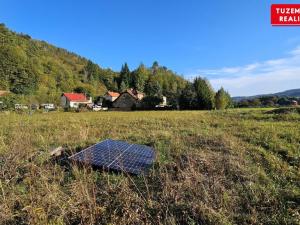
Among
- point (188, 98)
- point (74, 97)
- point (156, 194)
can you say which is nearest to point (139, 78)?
point (74, 97)

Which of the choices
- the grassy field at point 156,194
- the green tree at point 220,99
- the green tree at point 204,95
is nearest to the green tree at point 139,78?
the green tree at point 204,95

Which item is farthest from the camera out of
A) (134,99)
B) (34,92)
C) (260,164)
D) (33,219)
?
(34,92)

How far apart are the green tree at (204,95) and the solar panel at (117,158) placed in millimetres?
41356

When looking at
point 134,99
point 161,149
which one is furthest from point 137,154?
point 134,99

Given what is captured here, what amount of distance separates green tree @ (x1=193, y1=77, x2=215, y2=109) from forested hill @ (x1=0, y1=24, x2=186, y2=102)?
797 centimetres

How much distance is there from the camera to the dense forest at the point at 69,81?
46.8m

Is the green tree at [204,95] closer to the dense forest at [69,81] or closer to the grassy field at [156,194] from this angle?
the dense forest at [69,81]

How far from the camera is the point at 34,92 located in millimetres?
64625

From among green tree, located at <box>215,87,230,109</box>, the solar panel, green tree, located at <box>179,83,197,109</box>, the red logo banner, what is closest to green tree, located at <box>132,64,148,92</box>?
green tree, located at <box>179,83,197,109</box>

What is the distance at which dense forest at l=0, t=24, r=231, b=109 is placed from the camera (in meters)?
46.8

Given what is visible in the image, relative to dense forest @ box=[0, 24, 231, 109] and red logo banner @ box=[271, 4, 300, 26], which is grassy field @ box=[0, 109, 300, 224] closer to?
red logo banner @ box=[271, 4, 300, 26]

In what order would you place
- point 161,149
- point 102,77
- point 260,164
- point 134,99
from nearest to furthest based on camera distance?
point 260,164 < point 161,149 < point 134,99 < point 102,77

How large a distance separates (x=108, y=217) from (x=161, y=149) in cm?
364

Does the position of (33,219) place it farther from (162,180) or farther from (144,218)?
(162,180)
